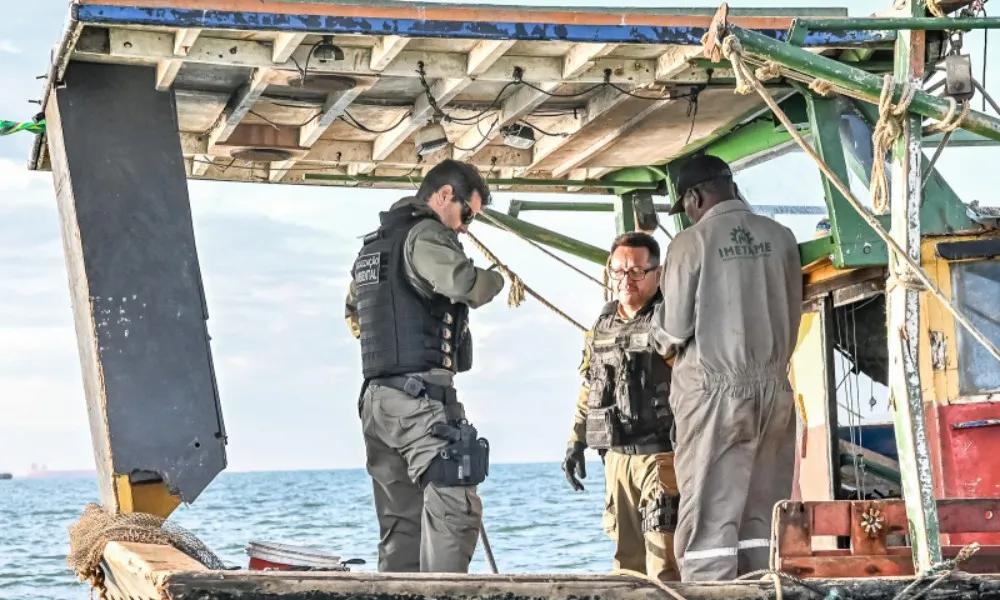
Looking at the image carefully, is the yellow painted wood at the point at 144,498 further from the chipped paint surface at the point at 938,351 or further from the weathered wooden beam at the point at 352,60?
the chipped paint surface at the point at 938,351

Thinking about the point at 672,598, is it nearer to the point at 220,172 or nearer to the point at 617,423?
the point at 617,423

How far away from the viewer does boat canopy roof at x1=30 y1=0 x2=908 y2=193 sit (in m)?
6.11

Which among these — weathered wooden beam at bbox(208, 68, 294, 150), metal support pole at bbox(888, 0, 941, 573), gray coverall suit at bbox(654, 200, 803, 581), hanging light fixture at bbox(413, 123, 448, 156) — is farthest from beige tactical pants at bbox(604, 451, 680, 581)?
weathered wooden beam at bbox(208, 68, 294, 150)

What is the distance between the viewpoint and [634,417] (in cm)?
696

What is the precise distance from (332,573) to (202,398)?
79.8 inches

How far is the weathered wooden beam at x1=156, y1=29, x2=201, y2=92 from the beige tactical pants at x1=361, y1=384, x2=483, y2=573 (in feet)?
5.36

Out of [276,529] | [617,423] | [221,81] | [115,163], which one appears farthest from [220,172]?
[276,529]

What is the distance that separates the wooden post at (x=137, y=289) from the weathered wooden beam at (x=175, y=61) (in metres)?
0.05

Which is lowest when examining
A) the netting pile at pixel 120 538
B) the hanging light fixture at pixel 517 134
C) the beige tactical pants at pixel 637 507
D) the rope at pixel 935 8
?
the beige tactical pants at pixel 637 507

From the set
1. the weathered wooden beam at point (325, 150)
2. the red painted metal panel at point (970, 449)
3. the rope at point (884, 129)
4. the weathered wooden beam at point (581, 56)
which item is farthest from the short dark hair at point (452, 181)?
the red painted metal panel at point (970, 449)

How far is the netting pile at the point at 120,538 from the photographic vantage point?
5996 millimetres

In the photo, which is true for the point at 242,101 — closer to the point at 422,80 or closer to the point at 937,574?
the point at 422,80

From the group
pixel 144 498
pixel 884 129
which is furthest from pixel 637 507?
pixel 884 129

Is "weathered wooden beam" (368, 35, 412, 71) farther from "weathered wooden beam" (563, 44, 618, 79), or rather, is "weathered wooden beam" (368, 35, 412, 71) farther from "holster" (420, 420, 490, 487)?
"holster" (420, 420, 490, 487)
